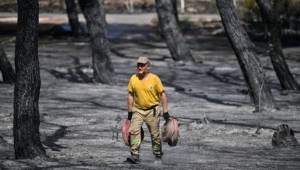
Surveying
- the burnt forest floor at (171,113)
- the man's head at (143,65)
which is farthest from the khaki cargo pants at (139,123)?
the man's head at (143,65)

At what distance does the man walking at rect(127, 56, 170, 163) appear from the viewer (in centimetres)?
1146

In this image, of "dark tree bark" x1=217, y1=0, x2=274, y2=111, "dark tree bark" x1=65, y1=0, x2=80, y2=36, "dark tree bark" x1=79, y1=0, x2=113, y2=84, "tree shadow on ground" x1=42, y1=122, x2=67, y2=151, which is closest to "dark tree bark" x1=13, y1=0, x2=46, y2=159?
"tree shadow on ground" x1=42, y1=122, x2=67, y2=151

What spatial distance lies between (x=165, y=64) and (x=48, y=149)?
709 inches

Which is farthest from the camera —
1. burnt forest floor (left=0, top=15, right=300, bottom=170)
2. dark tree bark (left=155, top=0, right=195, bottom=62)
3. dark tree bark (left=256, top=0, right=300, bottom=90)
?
dark tree bark (left=155, top=0, right=195, bottom=62)

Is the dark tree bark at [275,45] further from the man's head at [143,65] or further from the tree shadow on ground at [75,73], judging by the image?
the man's head at [143,65]

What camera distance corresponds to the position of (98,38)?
24.4 m

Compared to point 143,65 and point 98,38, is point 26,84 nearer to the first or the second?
point 143,65

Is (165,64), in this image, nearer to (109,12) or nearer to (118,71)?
(118,71)

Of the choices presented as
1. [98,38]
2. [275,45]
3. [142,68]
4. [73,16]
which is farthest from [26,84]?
[73,16]

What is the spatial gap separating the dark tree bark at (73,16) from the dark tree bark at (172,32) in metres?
11.4

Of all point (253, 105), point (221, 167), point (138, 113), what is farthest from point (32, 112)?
point (253, 105)

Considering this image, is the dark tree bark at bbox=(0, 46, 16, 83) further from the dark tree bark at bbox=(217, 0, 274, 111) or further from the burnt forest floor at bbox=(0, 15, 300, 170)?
the dark tree bark at bbox=(217, 0, 274, 111)

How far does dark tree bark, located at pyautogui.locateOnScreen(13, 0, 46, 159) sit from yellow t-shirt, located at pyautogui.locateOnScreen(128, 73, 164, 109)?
4.70 ft

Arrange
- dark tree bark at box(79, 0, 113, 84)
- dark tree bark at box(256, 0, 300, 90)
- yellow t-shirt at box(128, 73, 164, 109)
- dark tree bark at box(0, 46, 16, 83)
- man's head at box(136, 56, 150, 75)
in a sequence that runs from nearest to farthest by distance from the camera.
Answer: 1. man's head at box(136, 56, 150, 75)
2. yellow t-shirt at box(128, 73, 164, 109)
3. dark tree bark at box(256, 0, 300, 90)
4. dark tree bark at box(0, 46, 16, 83)
5. dark tree bark at box(79, 0, 113, 84)
